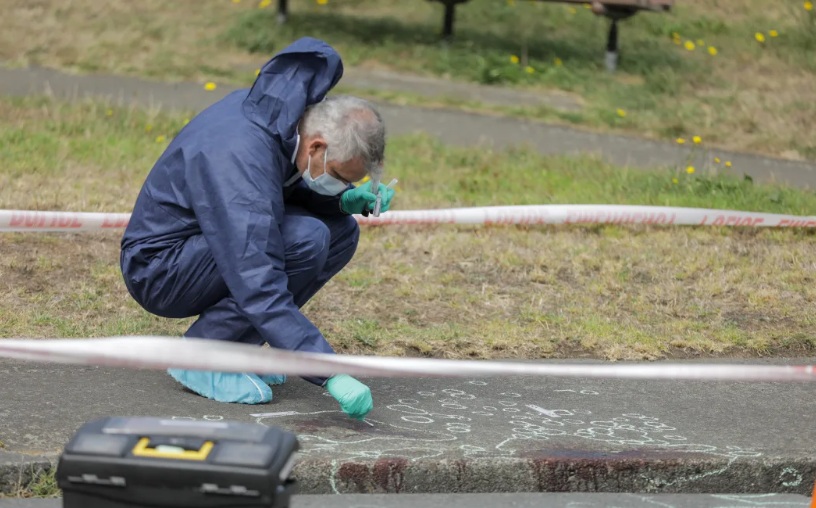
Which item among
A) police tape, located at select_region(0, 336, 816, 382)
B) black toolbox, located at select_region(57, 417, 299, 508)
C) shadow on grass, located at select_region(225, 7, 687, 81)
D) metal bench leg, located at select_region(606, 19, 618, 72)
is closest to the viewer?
black toolbox, located at select_region(57, 417, 299, 508)

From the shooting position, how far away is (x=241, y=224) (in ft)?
11.0

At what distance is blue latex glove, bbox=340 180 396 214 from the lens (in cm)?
397

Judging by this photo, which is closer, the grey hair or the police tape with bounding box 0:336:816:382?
the police tape with bounding box 0:336:816:382

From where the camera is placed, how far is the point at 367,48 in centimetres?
994

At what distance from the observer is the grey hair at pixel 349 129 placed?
3.51 metres

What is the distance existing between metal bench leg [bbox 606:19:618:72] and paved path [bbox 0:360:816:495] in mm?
6258

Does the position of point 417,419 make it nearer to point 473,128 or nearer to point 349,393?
point 349,393

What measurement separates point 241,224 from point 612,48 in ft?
23.7

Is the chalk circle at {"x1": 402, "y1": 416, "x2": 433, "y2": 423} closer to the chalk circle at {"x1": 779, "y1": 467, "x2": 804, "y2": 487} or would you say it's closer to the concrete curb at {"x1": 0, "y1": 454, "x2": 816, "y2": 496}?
the concrete curb at {"x1": 0, "y1": 454, "x2": 816, "y2": 496}

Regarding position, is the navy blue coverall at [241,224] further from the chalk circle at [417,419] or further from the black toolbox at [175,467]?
the black toolbox at [175,467]

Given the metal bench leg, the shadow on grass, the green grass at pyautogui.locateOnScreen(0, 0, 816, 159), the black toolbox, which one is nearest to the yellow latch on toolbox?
the black toolbox

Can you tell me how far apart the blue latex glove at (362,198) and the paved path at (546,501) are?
1.11 metres

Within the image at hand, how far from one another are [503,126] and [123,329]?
14.3 ft

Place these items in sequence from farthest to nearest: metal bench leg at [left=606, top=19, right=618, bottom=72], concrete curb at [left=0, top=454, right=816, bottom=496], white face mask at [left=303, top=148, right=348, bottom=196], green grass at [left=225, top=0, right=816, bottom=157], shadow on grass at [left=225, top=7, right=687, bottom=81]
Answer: metal bench leg at [left=606, top=19, right=618, bottom=72] < shadow on grass at [left=225, top=7, right=687, bottom=81] < green grass at [left=225, top=0, right=816, bottom=157] < white face mask at [left=303, top=148, right=348, bottom=196] < concrete curb at [left=0, top=454, right=816, bottom=496]
